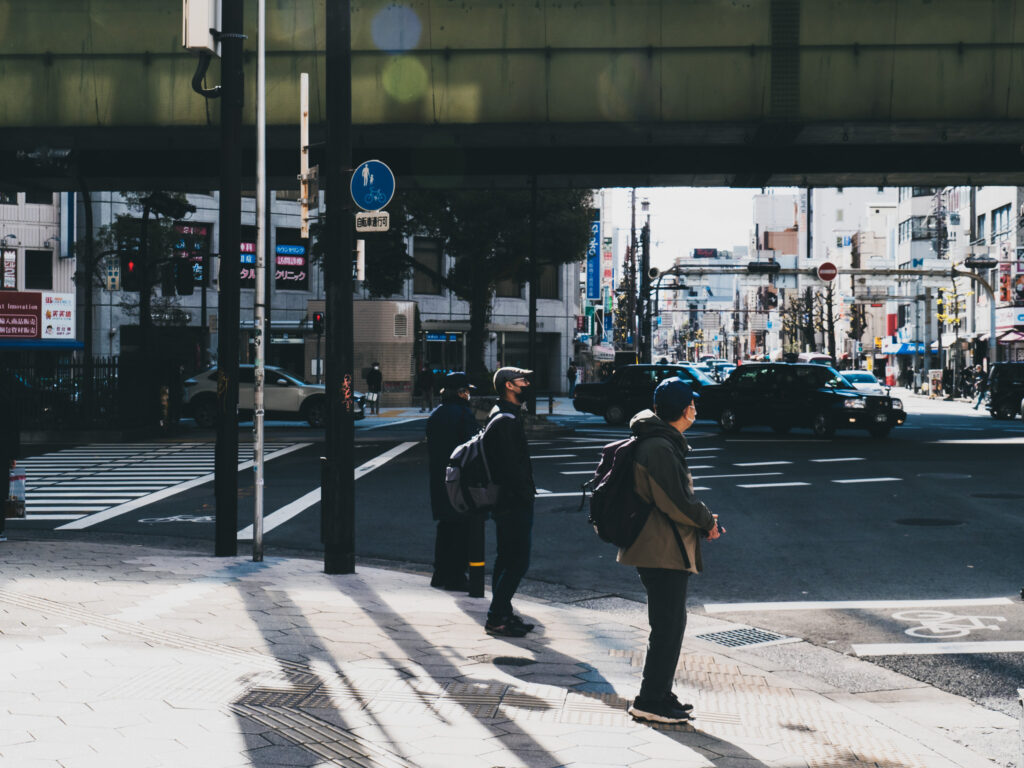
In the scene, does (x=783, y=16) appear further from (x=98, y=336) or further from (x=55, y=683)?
(x=98, y=336)

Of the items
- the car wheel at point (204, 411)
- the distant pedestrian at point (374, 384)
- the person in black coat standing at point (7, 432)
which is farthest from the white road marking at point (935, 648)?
the distant pedestrian at point (374, 384)

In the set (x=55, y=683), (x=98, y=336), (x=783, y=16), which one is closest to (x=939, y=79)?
(x=783, y=16)

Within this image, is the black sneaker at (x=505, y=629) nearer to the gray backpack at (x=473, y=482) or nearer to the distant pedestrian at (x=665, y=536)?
the gray backpack at (x=473, y=482)

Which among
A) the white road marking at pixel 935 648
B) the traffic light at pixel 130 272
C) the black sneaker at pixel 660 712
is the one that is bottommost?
the white road marking at pixel 935 648

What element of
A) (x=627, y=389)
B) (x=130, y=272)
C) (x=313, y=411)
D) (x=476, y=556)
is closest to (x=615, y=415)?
(x=627, y=389)

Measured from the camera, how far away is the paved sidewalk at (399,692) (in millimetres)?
4891

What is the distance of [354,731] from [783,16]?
700 inches

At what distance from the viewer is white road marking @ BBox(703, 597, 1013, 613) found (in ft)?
28.4

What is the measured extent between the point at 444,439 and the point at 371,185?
7.67 feet

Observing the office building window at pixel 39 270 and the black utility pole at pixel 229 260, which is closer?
the black utility pole at pixel 229 260

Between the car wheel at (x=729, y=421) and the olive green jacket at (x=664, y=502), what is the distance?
2379cm

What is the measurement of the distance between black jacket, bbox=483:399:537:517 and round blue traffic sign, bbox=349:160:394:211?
2.99 metres

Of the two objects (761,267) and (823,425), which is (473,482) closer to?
(823,425)

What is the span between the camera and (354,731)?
513 cm
